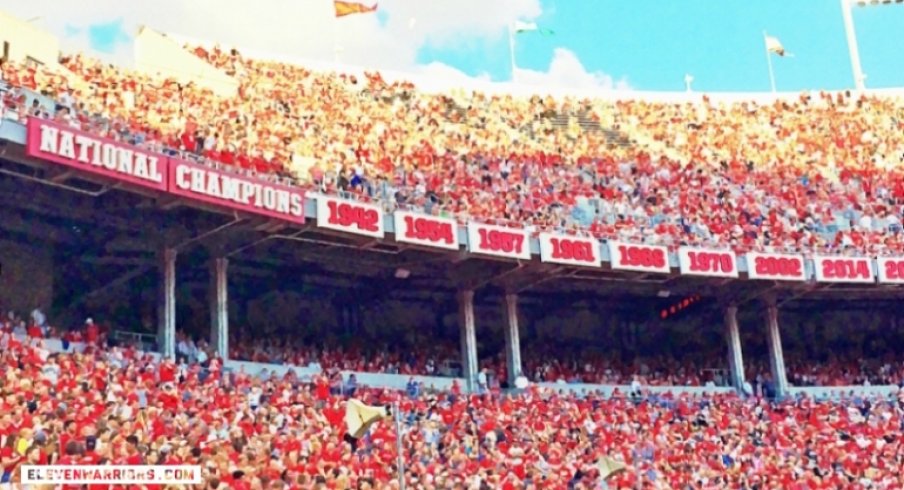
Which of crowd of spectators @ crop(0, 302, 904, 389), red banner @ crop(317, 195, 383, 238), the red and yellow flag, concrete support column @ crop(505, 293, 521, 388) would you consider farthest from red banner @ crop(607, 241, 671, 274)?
the red and yellow flag

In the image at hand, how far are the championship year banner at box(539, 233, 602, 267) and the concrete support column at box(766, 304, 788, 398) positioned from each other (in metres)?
7.37

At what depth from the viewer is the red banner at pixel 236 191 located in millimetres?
20547

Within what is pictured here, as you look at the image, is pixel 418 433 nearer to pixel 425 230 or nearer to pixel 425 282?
pixel 425 230

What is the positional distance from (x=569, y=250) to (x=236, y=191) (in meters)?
8.69

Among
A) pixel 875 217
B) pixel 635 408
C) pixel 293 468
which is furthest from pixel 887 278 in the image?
pixel 293 468

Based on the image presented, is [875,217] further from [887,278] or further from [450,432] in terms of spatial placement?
[450,432]

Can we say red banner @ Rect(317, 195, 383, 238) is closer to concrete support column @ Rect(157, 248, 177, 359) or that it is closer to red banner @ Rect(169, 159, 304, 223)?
red banner @ Rect(169, 159, 304, 223)

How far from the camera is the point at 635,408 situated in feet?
88.6

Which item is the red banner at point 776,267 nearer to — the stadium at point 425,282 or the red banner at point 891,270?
the stadium at point 425,282

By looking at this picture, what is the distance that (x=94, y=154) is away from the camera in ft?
63.0

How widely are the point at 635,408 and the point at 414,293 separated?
7.08m

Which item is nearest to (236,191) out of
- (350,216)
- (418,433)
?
(350,216)

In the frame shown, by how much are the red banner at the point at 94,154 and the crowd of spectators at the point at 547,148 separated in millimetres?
1046

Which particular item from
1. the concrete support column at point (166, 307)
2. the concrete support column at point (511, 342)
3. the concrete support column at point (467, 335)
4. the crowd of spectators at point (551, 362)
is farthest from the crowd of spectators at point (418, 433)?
the crowd of spectators at point (551, 362)
